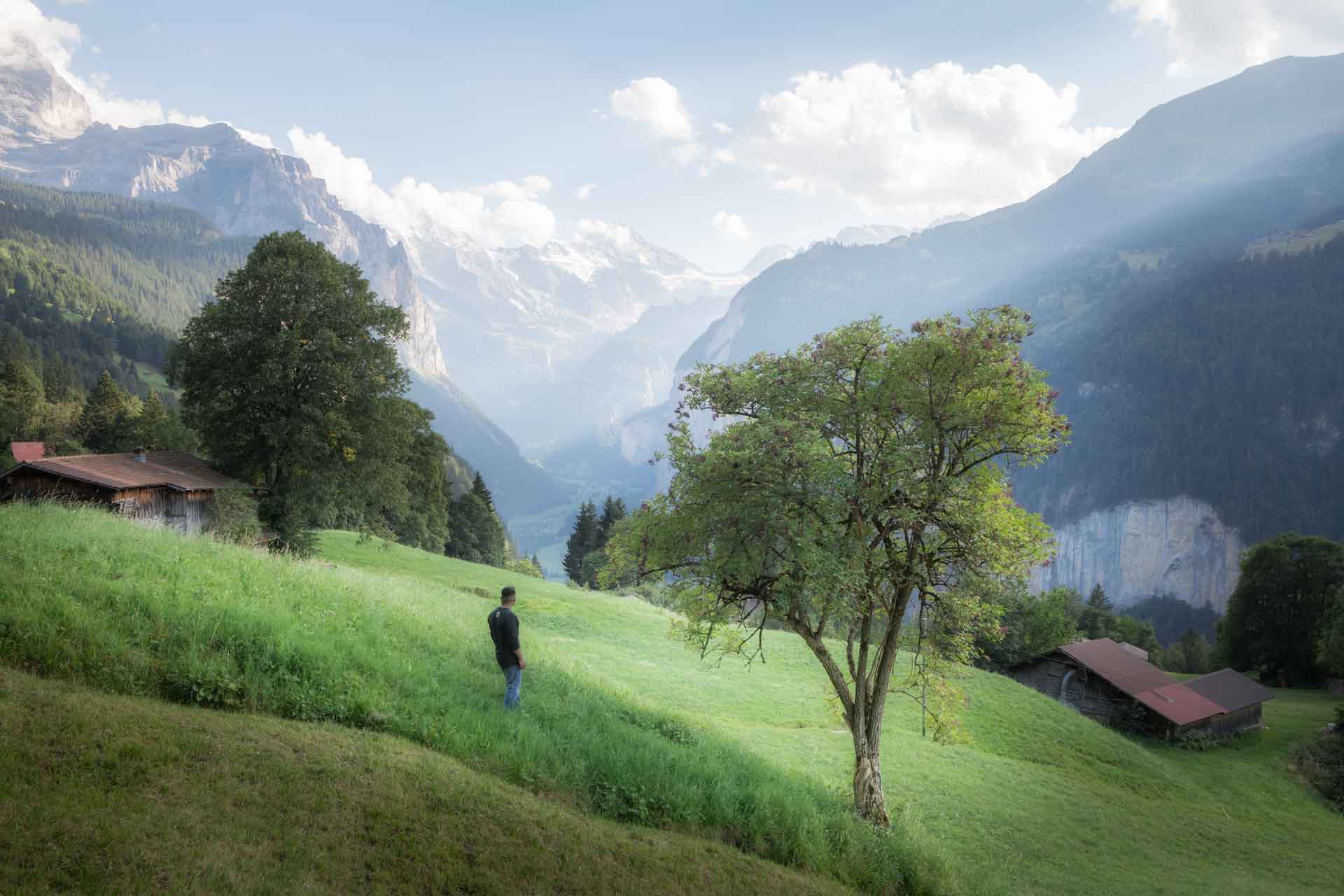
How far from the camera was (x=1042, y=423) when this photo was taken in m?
13.9

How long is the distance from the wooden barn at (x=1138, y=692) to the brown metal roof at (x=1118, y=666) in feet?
0.18

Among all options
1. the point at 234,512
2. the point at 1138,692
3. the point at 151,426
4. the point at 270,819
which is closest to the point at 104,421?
the point at 151,426

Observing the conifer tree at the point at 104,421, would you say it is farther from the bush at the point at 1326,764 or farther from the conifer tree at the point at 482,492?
the bush at the point at 1326,764

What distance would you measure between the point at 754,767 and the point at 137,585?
11.7 m

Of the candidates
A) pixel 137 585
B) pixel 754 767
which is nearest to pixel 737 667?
pixel 754 767

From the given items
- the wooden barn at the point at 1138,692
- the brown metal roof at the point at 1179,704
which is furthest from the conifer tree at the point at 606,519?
the brown metal roof at the point at 1179,704

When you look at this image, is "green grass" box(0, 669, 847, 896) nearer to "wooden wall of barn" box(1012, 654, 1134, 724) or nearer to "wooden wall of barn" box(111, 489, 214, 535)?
"wooden wall of barn" box(111, 489, 214, 535)

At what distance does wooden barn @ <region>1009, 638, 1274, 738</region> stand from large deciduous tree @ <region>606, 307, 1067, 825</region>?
44.6m

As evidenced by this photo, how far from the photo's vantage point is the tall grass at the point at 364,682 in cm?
925

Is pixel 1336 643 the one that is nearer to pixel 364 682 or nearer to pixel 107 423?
pixel 364 682

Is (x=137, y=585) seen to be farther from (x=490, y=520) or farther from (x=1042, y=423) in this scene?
(x=490, y=520)

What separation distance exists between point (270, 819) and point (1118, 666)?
60920mm

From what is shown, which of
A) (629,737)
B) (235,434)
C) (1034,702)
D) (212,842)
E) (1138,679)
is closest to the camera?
(212,842)

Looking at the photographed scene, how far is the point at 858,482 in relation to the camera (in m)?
14.0
